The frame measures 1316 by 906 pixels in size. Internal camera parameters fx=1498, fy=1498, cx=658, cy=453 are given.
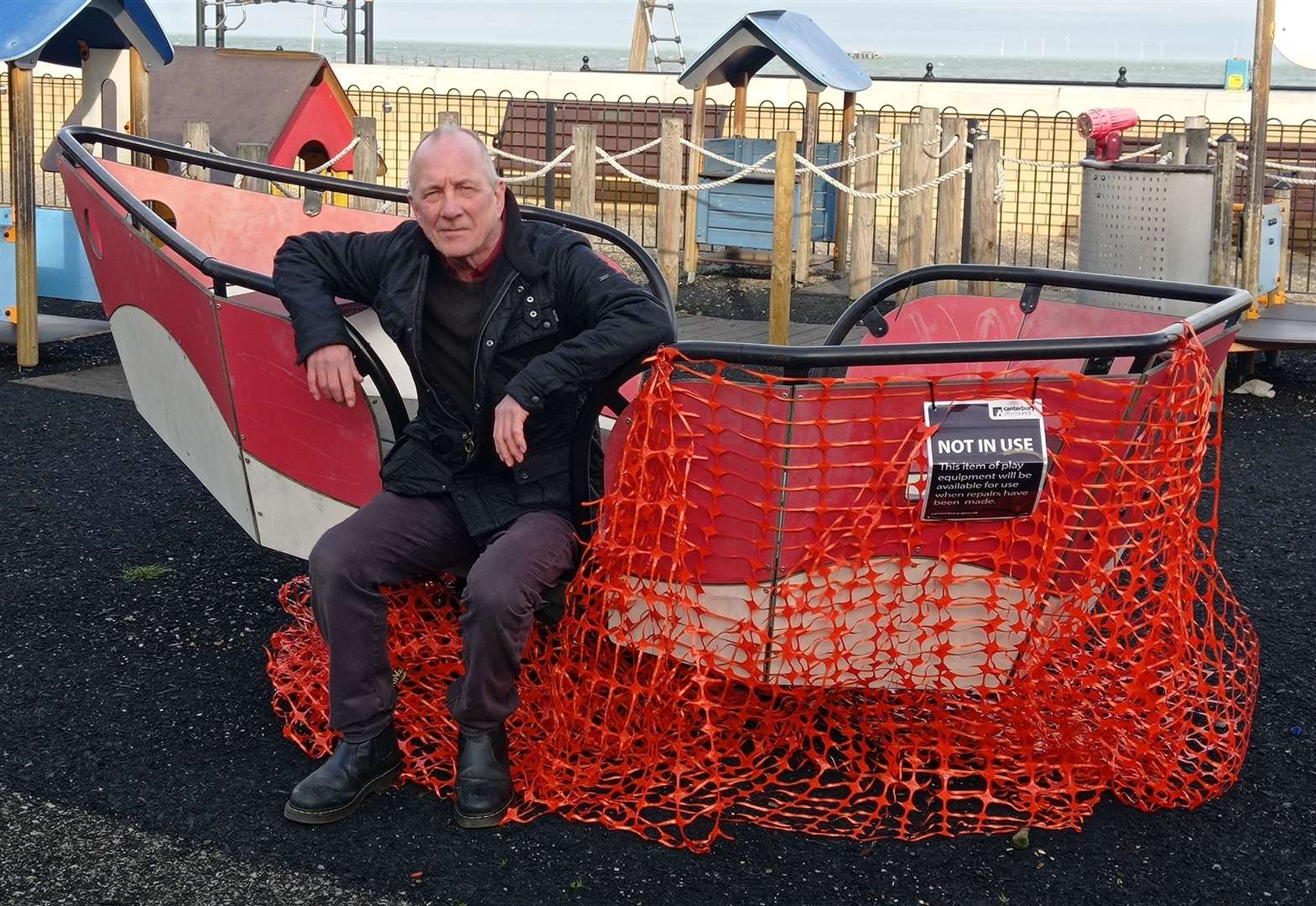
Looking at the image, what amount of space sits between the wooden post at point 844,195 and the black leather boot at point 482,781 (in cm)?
1026

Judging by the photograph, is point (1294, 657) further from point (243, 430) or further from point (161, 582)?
point (161, 582)

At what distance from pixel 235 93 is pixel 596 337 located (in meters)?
9.89

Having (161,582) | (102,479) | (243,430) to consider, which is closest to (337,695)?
(243,430)

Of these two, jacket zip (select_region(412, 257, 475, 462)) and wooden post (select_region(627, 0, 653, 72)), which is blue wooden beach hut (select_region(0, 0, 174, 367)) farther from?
wooden post (select_region(627, 0, 653, 72))

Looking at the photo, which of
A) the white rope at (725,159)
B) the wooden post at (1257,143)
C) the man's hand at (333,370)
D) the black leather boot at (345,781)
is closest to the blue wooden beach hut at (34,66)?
the white rope at (725,159)

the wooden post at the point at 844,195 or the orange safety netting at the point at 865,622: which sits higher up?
the wooden post at the point at 844,195

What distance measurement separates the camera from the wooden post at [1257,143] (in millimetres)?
8430

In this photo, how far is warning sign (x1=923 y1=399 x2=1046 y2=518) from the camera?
10.3 feet

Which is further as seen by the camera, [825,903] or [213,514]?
[213,514]

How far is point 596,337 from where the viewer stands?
3.34 metres

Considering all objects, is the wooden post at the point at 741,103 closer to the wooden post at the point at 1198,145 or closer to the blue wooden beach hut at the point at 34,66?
the wooden post at the point at 1198,145

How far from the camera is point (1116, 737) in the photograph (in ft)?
11.6

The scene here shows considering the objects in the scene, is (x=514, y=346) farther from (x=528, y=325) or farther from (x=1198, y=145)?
(x=1198, y=145)

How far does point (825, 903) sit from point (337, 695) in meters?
1.17
